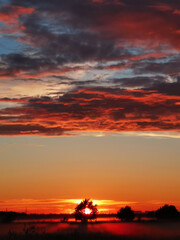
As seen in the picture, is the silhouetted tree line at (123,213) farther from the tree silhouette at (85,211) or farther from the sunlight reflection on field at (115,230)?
the sunlight reflection on field at (115,230)

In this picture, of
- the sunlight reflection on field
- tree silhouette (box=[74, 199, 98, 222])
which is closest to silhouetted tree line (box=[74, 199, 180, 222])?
tree silhouette (box=[74, 199, 98, 222])

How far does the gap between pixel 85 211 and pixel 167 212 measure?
28.4 m

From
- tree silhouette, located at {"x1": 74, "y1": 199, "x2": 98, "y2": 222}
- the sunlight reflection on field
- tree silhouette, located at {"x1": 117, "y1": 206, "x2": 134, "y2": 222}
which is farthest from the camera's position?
tree silhouette, located at {"x1": 117, "y1": 206, "x2": 134, "y2": 222}

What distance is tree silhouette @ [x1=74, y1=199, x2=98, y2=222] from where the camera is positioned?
104m

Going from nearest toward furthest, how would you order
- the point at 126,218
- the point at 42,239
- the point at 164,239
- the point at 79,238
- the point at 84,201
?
the point at 42,239, the point at 79,238, the point at 164,239, the point at 84,201, the point at 126,218

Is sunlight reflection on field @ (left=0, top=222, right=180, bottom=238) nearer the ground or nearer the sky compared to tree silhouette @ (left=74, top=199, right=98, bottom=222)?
nearer the ground

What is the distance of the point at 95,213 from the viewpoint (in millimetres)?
104938

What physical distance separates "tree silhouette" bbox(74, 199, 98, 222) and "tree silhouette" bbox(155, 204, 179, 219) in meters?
25.2

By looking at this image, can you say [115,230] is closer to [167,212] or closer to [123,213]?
[123,213]

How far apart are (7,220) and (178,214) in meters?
46.6

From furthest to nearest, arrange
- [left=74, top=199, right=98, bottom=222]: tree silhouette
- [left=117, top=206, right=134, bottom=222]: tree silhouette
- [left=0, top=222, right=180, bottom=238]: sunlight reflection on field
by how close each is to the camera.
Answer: [left=117, top=206, right=134, bottom=222]: tree silhouette → [left=74, top=199, right=98, bottom=222]: tree silhouette → [left=0, top=222, right=180, bottom=238]: sunlight reflection on field

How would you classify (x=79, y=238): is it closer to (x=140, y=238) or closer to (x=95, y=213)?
(x=140, y=238)

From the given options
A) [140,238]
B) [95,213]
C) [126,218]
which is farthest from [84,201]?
[140,238]

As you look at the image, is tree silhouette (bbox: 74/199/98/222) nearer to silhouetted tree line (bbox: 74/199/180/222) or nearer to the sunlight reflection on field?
silhouetted tree line (bbox: 74/199/180/222)
